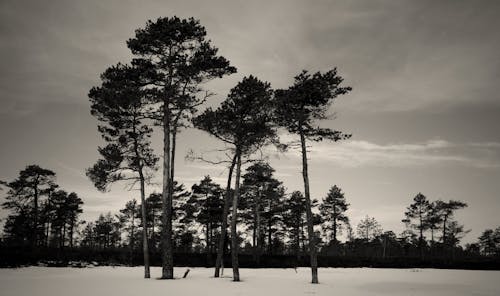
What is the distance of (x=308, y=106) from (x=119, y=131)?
447 inches

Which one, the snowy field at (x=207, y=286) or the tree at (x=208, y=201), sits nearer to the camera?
the snowy field at (x=207, y=286)

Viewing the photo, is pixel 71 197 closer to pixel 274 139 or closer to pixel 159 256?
pixel 159 256

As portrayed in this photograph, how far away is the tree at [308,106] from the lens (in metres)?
19.3

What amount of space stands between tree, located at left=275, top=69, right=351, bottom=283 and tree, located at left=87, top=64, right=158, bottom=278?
7.84 meters

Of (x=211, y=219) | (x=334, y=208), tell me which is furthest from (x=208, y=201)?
(x=334, y=208)

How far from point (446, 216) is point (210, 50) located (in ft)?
181

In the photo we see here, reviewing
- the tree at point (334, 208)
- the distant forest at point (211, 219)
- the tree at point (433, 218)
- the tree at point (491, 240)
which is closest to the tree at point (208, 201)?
the distant forest at point (211, 219)

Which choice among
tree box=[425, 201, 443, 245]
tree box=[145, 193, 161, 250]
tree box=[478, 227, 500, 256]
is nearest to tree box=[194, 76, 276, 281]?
tree box=[145, 193, 161, 250]

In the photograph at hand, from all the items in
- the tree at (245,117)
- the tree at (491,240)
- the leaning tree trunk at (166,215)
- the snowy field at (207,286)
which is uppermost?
the tree at (245,117)

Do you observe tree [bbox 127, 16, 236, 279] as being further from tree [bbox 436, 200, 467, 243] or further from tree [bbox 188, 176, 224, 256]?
tree [bbox 436, 200, 467, 243]

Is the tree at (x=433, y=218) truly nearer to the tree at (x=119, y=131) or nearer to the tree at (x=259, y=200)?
the tree at (x=259, y=200)

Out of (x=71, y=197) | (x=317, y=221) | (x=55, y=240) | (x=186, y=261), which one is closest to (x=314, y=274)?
(x=186, y=261)

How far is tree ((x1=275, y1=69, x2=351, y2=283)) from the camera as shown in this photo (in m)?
19.3

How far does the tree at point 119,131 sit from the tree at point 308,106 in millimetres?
7838
